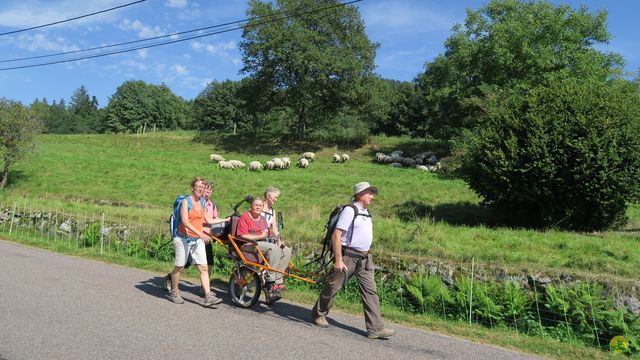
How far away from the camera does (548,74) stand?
29.1m

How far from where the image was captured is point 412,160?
34.0m

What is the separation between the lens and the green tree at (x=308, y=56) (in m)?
38.9

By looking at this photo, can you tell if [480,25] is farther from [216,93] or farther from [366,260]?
[216,93]

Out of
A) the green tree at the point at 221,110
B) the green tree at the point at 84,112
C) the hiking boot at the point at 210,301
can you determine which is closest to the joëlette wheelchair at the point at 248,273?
the hiking boot at the point at 210,301

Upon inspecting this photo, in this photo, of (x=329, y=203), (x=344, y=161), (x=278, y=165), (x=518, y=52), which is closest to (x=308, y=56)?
(x=344, y=161)

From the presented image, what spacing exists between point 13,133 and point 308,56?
21.0 m

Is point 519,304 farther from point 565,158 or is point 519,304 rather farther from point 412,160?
point 412,160

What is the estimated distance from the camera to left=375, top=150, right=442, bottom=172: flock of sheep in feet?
109

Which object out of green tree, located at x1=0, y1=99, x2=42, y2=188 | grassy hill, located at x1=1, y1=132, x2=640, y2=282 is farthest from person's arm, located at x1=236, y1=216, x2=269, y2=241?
green tree, located at x1=0, y1=99, x2=42, y2=188

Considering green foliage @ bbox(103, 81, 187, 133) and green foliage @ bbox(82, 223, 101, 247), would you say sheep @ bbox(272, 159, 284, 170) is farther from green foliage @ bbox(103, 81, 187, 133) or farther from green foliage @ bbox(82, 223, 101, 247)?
green foliage @ bbox(103, 81, 187, 133)

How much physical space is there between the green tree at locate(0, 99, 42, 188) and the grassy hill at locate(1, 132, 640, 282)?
53.3 inches

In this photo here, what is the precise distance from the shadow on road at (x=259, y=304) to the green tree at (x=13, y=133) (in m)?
24.0

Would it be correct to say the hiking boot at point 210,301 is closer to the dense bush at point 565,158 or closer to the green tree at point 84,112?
the dense bush at point 565,158

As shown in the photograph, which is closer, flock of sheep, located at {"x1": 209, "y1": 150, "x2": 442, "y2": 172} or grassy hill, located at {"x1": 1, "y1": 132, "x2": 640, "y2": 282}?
grassy hill, located at {"x1": 1, "y1": 132, "x2": 640, "y2": 282}
